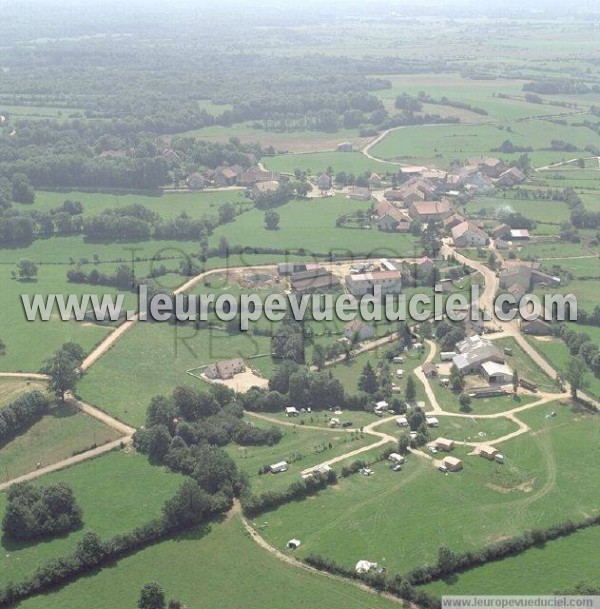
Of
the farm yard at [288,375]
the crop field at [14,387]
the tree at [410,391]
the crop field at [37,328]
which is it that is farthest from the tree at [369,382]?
the crop field at [14,387]

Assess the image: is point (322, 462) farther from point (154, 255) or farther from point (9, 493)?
point (154, 255)

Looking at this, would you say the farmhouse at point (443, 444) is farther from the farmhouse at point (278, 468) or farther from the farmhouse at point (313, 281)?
the farmhouse at point (313, 281)

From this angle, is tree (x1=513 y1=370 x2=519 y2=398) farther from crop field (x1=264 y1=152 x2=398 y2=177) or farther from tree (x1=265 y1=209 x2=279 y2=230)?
crop field (x1=264 y1=152 x2=398 y2=177)

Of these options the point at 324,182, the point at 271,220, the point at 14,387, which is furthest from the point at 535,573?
the point at 324,182

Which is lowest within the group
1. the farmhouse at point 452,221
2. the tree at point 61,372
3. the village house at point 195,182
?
the tree at point 61,372

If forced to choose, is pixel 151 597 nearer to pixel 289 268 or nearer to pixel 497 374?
pixel 497 374
